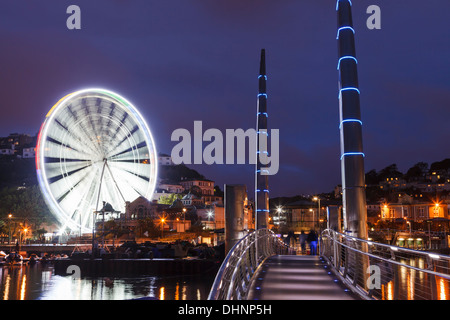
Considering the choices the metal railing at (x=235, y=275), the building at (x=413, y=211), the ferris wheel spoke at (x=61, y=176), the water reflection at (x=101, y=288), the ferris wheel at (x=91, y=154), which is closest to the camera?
the metal railing at (x=235, y=275)

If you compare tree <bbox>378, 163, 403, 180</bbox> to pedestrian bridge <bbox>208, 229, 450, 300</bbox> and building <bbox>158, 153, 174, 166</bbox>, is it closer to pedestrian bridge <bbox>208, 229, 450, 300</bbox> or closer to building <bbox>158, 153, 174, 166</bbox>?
building <bbox>158, 153, 174, 166</bbox>

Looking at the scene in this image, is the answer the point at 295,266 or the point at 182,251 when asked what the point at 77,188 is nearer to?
the point at 182,251

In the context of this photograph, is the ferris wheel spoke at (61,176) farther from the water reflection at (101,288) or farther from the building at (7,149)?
the building at (7,149)

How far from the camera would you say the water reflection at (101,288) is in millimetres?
30406

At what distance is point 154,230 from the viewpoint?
65312mm

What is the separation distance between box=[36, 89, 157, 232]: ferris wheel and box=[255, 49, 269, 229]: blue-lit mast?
13072 millimetres

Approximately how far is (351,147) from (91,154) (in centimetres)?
3329

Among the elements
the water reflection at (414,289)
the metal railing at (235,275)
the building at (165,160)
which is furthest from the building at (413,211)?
the building at (165,160)

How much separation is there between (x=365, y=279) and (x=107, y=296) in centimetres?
2385

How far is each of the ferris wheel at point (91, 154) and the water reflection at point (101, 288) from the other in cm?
581

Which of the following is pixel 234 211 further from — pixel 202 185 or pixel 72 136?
pixel 202 185

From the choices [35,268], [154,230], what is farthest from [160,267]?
[154,230]

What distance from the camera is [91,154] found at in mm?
42812

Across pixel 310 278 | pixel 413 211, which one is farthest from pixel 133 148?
pixel 413 211
